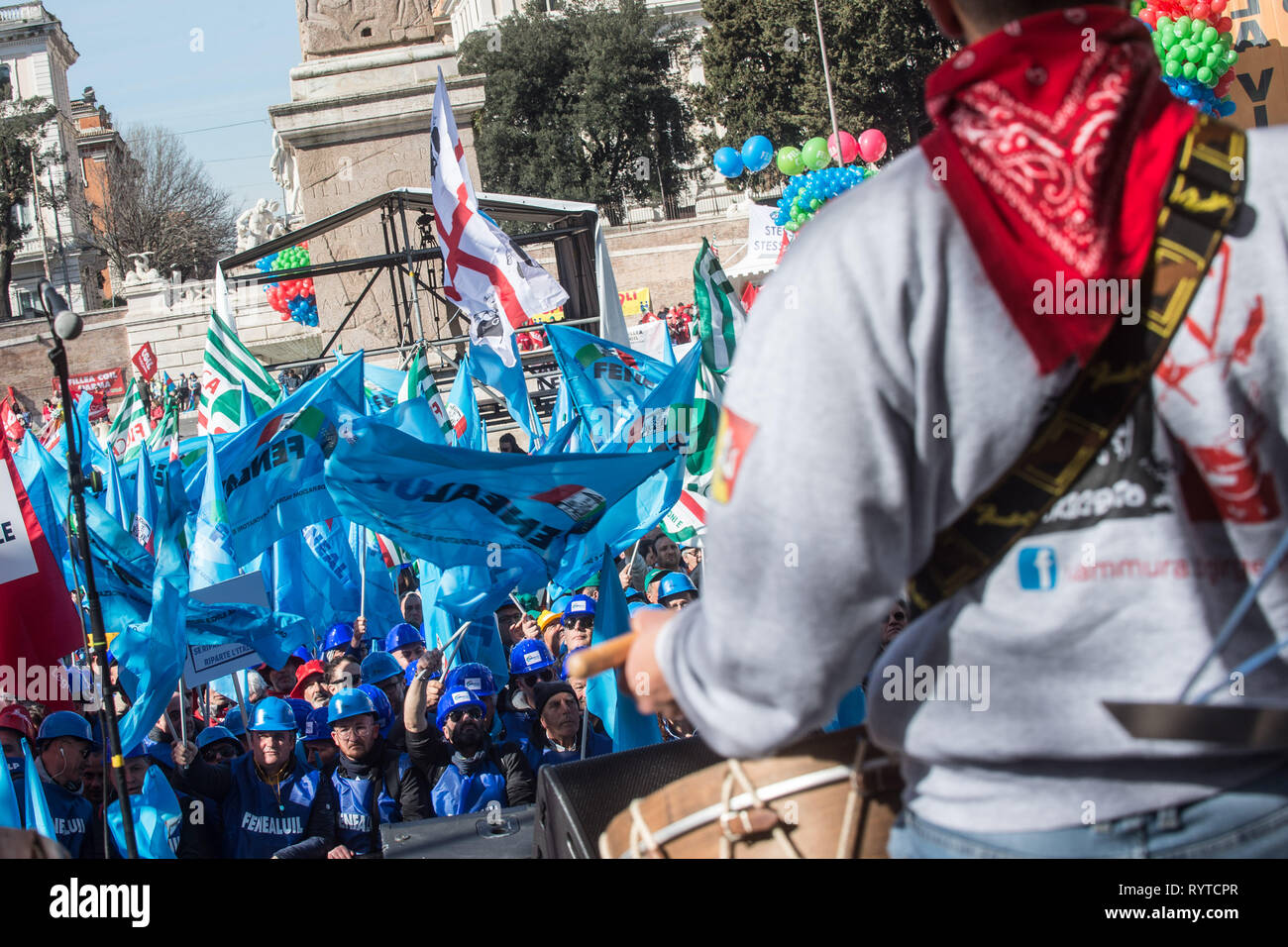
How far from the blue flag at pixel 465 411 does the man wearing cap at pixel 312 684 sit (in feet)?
7.99

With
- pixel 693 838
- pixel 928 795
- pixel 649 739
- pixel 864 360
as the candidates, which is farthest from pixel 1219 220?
pixel 649 739

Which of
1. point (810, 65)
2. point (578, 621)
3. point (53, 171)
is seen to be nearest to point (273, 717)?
point (578, 621)

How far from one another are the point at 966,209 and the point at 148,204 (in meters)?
57.4

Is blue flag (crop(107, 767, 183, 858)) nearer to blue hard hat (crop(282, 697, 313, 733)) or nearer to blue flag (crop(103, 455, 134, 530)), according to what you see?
blue hard hat (crop(282, 697, 313, 733))

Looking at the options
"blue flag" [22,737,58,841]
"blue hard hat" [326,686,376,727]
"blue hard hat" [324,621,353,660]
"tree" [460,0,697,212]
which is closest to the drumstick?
"blue flag" [22,737,58,841]

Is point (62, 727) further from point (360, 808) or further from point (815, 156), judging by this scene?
point (815, 156)

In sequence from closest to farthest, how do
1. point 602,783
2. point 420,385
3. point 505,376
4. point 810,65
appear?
point 602,783 < point 420,385 < point 505,376 < point 810,65

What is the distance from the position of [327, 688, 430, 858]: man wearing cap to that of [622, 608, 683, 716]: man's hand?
4.89 meters

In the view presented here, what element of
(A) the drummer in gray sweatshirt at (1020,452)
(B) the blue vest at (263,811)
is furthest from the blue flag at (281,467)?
(A) the drummer in gray sweatshirt at (1020,452)

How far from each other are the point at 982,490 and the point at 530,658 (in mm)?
6157

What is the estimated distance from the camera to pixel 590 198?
48.7 metres

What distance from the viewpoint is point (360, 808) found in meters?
6.14

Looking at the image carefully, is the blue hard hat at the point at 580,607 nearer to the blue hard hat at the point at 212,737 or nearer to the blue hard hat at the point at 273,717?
the blue hard hat at the point at 273,717
